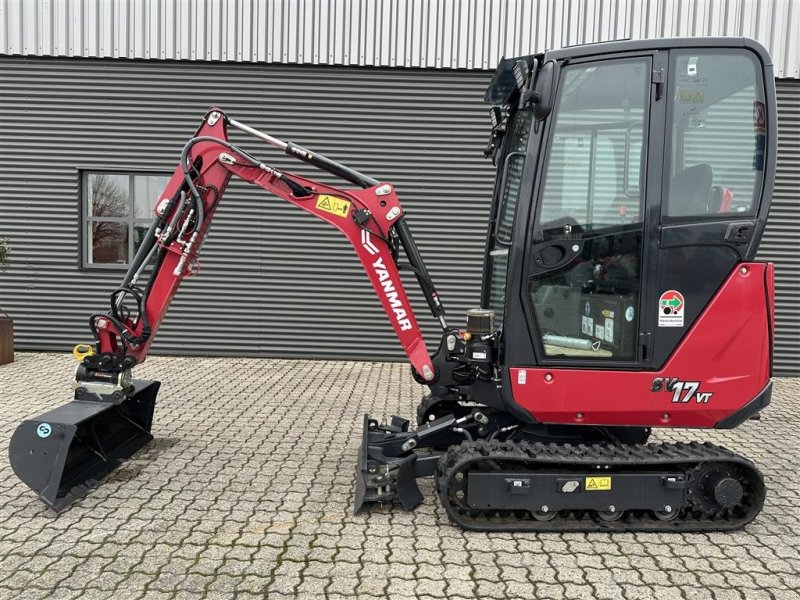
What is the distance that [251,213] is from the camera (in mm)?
8766

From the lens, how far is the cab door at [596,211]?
11.0 ft

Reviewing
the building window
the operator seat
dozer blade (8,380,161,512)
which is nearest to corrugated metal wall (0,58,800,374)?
the building window

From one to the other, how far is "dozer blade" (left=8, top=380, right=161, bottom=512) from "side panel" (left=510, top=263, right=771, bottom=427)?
288 centimetres

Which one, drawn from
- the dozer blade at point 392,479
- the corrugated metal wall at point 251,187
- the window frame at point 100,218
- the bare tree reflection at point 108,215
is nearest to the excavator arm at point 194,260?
the dozer blade at point 392,479

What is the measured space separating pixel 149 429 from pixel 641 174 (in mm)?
4343

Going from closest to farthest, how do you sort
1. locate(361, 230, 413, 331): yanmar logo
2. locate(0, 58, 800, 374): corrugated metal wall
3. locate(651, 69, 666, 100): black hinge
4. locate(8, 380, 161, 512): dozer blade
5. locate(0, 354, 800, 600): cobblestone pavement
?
locate(0, 354, 800, 600): cobblestone pavement, locate(651, 69, 666, 100): black hinge, locate(8, 380, 161, 512): dozer blade, locate(361, 230, 413, 331): yanmar logo, locate(0, 58, 800, 374): corrugated metal wall

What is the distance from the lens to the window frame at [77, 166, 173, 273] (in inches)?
346

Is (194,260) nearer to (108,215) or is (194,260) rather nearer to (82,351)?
(82,351)

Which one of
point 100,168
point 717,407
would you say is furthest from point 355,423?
point 100,168

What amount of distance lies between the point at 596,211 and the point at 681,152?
1.93 ft

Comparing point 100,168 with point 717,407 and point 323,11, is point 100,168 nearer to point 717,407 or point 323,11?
point 323,11

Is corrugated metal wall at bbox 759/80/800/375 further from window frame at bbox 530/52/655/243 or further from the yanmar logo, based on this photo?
the yanmar logo

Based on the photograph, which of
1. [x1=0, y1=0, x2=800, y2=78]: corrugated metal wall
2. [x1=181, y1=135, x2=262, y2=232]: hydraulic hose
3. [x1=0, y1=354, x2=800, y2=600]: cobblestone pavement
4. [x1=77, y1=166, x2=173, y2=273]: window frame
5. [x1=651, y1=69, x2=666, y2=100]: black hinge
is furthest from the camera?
[x1=77, y1=166, x2=173, y2=273]: window frame

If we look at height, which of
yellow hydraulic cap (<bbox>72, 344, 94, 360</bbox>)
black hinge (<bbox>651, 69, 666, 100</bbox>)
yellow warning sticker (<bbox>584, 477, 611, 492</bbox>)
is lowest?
yellow warning sticker (<bbox>584, 477, 611, 492</bbox>)
